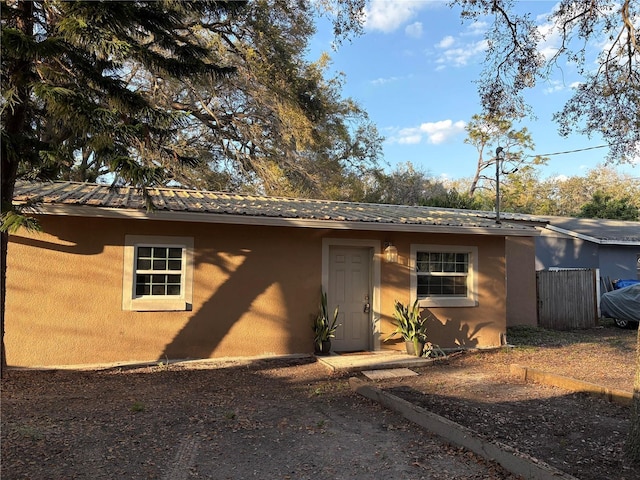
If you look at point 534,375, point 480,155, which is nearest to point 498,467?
point 534,375

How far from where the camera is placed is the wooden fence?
13.2 m

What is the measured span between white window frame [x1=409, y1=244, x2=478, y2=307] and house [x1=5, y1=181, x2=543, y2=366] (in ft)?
0.08

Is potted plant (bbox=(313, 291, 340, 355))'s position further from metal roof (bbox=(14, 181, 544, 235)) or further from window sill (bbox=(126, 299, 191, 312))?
window sill (bbox=(126, 299, 191, 312))

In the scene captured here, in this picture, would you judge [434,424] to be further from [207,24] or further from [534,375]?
[207,24]

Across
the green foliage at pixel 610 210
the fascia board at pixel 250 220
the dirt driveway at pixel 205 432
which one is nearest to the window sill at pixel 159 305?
the dirt driveway at pixel 205 432

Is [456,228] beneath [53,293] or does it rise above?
above

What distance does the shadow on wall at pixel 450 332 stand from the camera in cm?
956

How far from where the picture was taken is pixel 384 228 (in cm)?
881

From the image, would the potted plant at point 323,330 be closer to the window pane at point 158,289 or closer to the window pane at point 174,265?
the window pane at point 174,265

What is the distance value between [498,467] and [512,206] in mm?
35407

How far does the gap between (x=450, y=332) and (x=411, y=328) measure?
1.23 m

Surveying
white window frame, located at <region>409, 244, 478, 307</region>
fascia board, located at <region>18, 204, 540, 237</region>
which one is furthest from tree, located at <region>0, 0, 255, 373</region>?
white window frame, located at <region>409, 244, 478, 307</region>

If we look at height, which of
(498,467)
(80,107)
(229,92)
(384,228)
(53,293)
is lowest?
(498,467)

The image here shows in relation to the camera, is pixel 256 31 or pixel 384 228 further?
pixel 256 31
